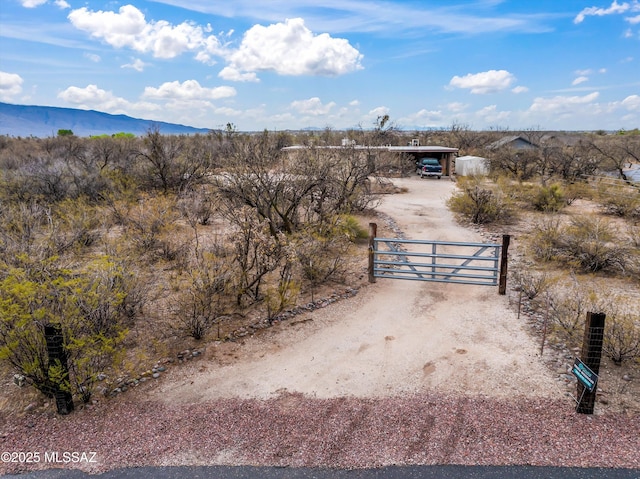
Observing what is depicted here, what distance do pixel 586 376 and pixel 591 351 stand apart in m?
0.36

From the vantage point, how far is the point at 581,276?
39.4 ft

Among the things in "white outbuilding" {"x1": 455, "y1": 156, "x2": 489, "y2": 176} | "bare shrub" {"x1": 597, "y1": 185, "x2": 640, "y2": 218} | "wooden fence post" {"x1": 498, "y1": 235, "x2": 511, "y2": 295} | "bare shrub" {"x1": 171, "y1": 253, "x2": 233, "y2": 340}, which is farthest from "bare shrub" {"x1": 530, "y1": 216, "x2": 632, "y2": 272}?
"white outbuilding" {"x1": 455, "y1": 156, "x2": 489, "y2": 176}

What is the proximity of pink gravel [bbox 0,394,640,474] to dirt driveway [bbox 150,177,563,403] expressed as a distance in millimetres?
358

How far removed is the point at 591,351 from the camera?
Result: 599 centimetres

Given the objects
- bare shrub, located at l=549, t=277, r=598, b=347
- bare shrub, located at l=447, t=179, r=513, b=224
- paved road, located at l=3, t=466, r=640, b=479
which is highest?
bare shrub, located at l=447, t=179, r=513, b=224

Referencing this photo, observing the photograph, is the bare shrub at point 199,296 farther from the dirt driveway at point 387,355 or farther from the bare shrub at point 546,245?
the bare shrub at point 546,245

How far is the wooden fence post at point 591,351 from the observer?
5.91 metres

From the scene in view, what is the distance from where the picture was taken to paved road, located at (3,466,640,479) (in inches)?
202

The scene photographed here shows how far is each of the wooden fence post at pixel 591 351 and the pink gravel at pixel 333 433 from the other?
0.19 meters

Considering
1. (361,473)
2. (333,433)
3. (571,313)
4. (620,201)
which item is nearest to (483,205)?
(620,201)

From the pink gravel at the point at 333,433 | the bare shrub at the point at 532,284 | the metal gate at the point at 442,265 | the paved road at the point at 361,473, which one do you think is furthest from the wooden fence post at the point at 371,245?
the paved road at the point at 361,473

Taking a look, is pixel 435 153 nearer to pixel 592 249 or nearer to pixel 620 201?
pixel 620 201

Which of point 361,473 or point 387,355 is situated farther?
point 387,355

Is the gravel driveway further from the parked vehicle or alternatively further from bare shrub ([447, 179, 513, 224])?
the parked vehicle
